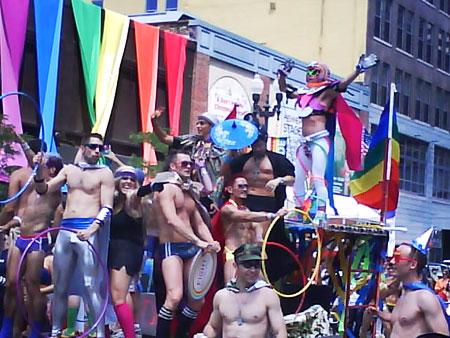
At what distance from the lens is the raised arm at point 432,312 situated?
682 cm

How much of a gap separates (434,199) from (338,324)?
107 feet

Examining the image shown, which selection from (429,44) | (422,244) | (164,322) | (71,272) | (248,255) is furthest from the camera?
(429,44)

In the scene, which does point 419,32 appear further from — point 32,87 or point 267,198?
point 267,198

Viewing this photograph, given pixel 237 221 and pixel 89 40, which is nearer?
pixel 237 221

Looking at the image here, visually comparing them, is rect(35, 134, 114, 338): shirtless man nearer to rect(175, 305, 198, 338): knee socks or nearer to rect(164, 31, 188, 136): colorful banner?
rect(175, 305, 198, 338): knee socks

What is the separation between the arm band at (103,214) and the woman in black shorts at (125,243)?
2.06ft

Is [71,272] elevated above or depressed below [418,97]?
below

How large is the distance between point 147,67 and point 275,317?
1857cm

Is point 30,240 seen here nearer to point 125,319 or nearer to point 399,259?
point 125,319

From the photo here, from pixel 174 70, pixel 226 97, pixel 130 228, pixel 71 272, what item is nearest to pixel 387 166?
pixel 130 228

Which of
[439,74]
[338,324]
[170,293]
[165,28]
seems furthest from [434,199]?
[170,293]

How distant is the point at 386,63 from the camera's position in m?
38.0

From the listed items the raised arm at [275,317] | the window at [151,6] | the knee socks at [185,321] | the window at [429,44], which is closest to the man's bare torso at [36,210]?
the knee socks at [185,321]

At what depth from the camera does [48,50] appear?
21.1 meters
